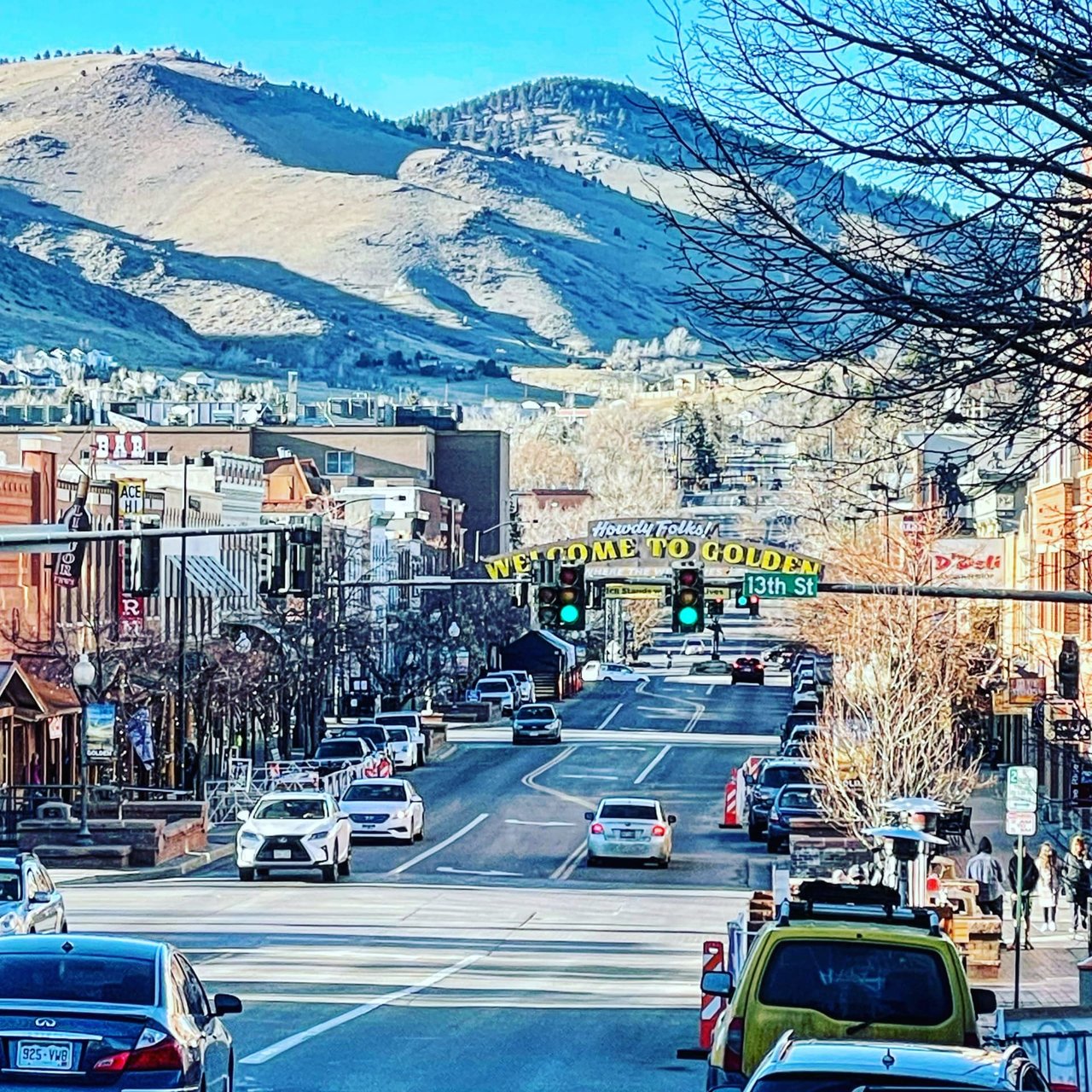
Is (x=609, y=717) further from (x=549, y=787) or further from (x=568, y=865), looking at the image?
(x=568, y=865)

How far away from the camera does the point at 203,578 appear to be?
76.9 m

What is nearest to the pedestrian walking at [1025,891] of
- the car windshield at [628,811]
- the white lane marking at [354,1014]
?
the white lane marking at [354,1014]

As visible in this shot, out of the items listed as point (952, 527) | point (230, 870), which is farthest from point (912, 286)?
point (952, 527)

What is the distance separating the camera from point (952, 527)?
66562 millimetres

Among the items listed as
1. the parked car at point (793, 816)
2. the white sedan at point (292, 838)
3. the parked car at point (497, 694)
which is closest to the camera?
the white sedan at point (292, 838)

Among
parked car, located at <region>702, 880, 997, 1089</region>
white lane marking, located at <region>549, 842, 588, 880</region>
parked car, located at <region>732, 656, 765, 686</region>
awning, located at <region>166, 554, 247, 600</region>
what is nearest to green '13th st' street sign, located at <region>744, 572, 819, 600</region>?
white lane marking, located at <region>549, 842, 588, 880</region>

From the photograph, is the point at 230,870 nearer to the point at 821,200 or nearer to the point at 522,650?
the point at 821,200

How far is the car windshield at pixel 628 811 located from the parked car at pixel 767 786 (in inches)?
193

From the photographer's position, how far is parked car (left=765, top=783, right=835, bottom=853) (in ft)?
162

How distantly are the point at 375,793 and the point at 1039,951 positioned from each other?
20707 millimetres

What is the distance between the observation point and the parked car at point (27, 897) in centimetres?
2616

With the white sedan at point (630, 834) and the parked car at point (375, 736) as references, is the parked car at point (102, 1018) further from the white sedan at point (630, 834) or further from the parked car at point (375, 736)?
the parked car at point (375, 736)

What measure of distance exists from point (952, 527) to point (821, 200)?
177 ft

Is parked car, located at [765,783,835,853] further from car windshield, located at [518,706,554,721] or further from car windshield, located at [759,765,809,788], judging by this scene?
car windshield, located at [518,706,554,721]
